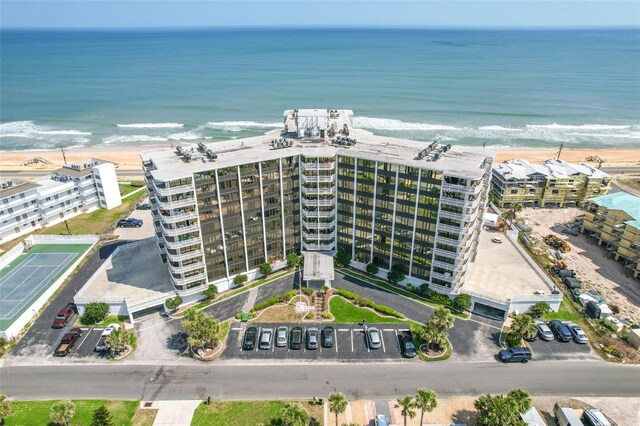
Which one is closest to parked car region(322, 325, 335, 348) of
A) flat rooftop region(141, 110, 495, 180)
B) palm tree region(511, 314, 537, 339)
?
palm tree region(511, 314, 537, 339)

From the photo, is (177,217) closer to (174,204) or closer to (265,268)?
(174,204)

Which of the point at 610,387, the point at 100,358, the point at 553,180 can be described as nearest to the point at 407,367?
the point at 610,387

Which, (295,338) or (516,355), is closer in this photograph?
(516,355)

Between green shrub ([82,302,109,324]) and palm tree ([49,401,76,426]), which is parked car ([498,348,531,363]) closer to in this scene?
palm tree ([49,401,76,426])

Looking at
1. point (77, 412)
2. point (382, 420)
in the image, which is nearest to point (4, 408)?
point (77, 412)

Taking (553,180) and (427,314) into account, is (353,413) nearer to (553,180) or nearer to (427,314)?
(427,314)

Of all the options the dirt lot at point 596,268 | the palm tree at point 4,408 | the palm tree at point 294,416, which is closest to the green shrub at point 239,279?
the palm tree at point 294,416
